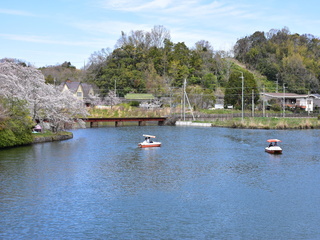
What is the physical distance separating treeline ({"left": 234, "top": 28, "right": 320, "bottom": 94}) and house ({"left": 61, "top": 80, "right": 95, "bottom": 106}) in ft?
186

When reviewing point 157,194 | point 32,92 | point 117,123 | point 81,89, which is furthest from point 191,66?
point 157,194

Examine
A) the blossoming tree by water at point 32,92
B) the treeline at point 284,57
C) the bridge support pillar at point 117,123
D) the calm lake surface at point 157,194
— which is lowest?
the calm lake surface at point 157,194

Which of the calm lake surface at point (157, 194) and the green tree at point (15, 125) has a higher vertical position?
the green tree at point (15, 125)

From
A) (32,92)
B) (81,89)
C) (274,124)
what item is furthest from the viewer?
(81,89)

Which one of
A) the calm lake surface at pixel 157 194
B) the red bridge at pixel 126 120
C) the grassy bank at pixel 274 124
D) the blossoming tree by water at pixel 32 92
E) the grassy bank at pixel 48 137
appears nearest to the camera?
the calm lake surface at pixel 157 194

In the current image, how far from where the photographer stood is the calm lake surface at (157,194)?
17406 mm

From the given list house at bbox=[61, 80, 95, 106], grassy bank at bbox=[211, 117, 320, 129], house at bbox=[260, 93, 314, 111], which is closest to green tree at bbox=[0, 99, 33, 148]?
grassy bank at bbox=[211, 117, 320, 129]

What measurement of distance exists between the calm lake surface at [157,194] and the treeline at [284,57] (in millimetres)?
89634

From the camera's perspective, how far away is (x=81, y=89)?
100 meters

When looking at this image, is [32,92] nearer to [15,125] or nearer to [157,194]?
[15,125]

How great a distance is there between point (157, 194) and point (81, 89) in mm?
80607

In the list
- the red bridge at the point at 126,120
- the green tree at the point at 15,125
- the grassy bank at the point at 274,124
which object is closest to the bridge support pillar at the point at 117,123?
the red bridge at the point at 126,120

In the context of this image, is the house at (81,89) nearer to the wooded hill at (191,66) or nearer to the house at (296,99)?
the wooded hill at (191,66)

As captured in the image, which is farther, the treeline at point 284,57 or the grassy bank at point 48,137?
the treeline at point 284,57
